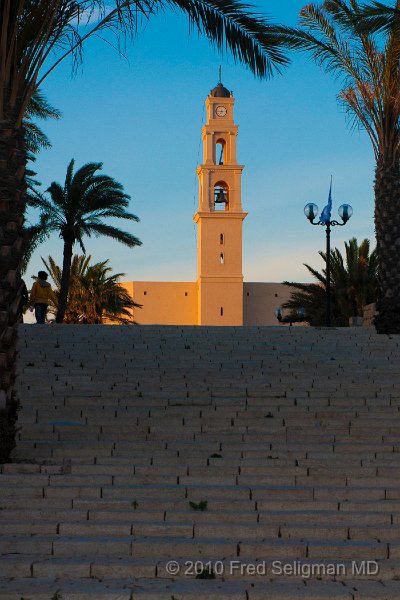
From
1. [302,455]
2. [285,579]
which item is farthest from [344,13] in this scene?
[285,579]

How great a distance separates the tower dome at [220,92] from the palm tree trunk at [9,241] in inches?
1802

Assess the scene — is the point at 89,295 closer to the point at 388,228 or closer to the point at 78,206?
the point at 78,206

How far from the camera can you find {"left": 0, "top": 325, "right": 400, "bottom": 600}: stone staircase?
21.3 feet

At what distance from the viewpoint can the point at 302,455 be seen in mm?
9711

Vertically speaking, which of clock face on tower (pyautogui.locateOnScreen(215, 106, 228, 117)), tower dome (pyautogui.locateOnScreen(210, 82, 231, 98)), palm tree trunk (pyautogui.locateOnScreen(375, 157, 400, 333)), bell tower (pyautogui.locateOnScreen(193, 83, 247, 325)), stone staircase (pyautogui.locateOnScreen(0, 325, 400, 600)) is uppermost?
tower dome (pyautogui.locateOnScreen(210, 82, 231, 98))

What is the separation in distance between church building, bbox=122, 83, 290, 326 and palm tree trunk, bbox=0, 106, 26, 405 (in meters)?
40.7

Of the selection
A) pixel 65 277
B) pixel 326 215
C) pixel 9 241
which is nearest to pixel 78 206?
pixel 65 277

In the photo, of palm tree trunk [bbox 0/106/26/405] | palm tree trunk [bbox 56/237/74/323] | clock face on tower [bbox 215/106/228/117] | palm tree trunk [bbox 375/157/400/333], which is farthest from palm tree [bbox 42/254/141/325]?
palm tree trunk [bbox 0/106/26/405]

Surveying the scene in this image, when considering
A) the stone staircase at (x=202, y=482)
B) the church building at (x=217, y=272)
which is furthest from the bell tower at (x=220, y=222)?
the stone staircase at (x=202, y=482)

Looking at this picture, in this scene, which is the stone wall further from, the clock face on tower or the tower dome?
the tower dome

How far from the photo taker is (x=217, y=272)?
177ft

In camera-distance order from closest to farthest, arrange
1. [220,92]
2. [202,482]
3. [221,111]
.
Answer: [202,482], [221,111], [220,92]

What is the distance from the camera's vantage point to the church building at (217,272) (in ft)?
168

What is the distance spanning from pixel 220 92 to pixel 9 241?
47295mm
